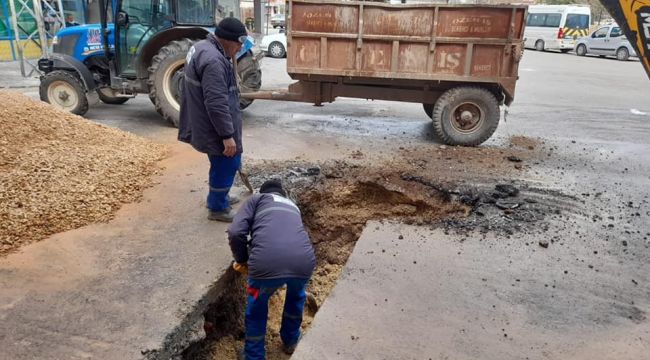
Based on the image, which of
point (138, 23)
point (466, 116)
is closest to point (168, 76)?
point (138, 23)

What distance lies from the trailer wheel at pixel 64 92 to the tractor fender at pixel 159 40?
1.10 m

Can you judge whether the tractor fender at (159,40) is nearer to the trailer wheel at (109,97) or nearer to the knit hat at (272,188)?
the trailer wheel at (109,97)

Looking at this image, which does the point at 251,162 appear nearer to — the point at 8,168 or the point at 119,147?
the point at 119,147

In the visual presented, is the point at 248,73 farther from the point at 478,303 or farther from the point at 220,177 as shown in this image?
the point at 478,303

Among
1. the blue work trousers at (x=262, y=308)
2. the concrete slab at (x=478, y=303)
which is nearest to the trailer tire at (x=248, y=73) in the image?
the concrete slab at (x=478, y=303)

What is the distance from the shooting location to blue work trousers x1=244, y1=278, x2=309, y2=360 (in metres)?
3.21

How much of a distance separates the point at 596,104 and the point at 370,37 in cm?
742

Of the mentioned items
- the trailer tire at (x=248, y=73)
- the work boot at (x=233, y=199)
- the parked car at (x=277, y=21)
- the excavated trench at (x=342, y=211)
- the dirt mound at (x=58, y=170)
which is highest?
the parked car at (x=277, y=21)

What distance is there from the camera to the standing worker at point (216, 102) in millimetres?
3977

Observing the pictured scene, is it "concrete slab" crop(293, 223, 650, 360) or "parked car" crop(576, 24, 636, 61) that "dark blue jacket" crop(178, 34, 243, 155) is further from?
"parked car" crop(576, 24, 636, 61)

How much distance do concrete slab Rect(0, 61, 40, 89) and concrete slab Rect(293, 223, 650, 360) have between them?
11031mm

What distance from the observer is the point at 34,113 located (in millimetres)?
5949

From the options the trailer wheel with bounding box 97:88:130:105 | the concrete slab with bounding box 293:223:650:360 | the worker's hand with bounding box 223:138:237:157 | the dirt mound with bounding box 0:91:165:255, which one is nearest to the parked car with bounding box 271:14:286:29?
the trailer wheel with bounding box 97:88:130:105

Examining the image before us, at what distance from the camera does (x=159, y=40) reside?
8141 mm
